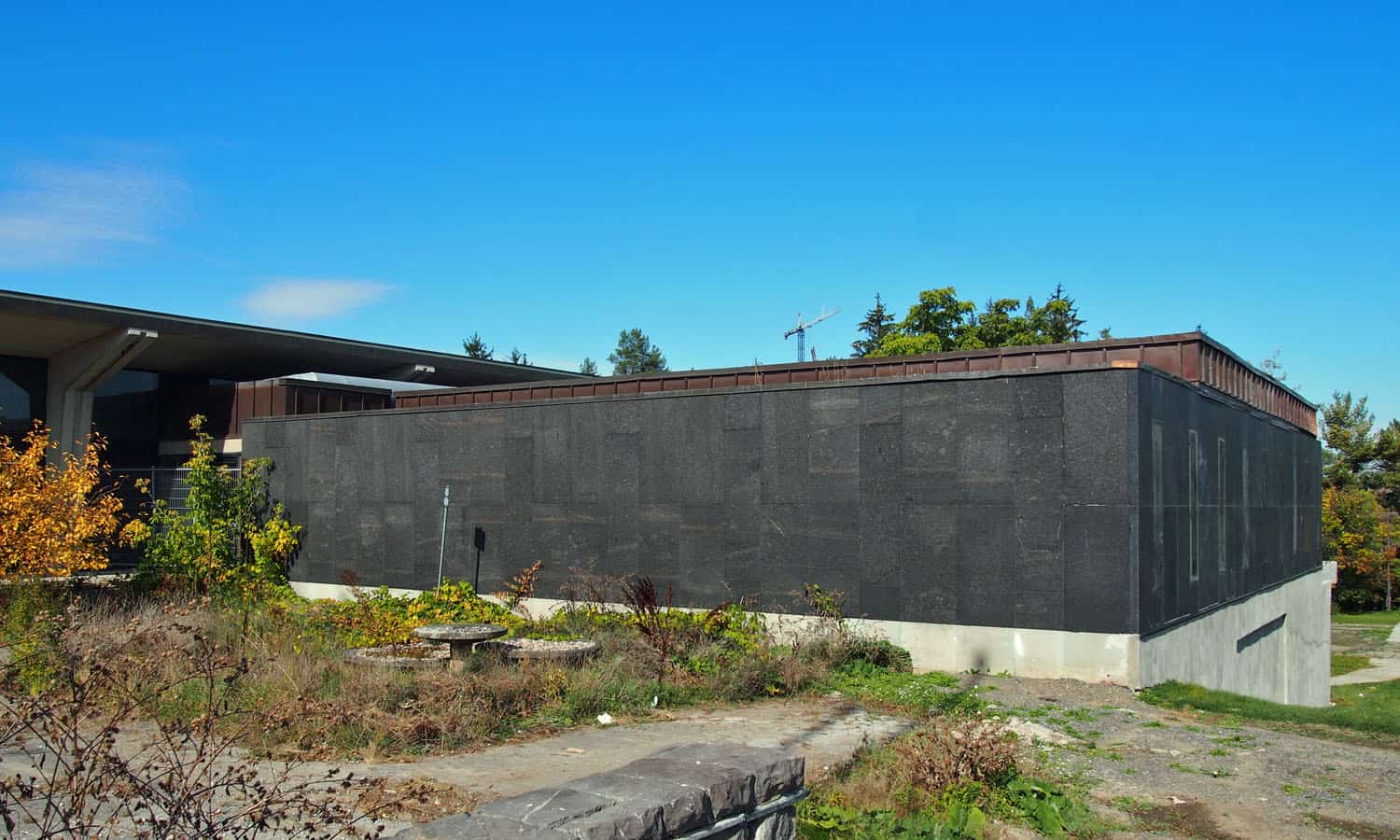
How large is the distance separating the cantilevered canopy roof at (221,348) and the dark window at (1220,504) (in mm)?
21872

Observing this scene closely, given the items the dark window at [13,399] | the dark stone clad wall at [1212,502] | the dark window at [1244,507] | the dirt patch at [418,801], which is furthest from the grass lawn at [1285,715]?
the dark window at [13,399]

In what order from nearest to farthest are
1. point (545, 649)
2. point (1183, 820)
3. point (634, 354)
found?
point (1183, 820) < point (545, 649) < point (634, 354)

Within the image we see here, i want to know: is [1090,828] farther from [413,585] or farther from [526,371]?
[526,371]

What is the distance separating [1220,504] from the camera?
17219 millimetres

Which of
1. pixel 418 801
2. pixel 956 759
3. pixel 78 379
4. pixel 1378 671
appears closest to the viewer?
pixel 418 801

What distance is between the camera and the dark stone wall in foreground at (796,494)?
1333 centimetres

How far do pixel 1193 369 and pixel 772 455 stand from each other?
253 inches

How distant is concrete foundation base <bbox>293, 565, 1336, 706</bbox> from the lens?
13.1m

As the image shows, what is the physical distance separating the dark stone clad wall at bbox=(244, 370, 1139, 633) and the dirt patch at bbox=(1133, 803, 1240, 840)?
5057 mm

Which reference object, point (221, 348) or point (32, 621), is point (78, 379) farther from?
point (32, 621)

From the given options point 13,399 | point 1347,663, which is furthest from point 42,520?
point 1347,663

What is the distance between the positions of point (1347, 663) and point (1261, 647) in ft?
63.1

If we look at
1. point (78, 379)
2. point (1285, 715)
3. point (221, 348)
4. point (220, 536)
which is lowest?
point (1285, 715)

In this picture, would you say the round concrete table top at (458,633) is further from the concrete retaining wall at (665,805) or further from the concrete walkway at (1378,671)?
the concrete walkway at (1378,671)
